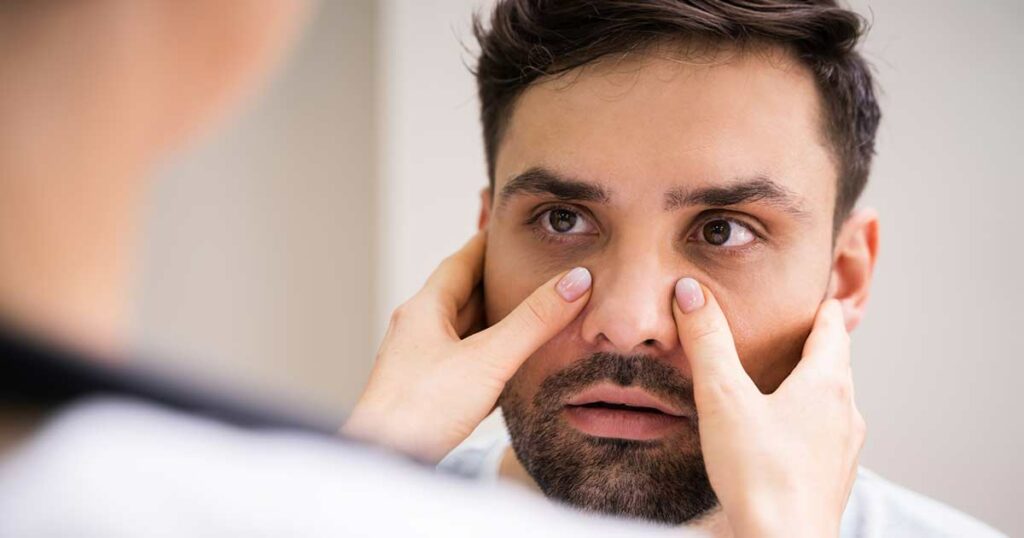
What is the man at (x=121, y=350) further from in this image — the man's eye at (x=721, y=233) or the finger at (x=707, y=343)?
the man's eye at (x=721, y=233)

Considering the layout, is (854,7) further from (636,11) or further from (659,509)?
(659,509)

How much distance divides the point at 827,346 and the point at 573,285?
377 mm

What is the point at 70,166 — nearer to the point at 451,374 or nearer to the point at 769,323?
the point at 451,374

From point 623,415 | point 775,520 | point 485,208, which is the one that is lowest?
point 775,520

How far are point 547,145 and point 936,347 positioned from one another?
849mm

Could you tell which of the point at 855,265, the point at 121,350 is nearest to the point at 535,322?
the point at 855,265

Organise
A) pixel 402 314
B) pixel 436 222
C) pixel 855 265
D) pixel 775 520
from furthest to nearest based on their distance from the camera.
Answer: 1. pixel 436 222
2. pixel 855 265
3. pixel 402 314
4. pixel 775 520

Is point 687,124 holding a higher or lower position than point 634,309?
higher

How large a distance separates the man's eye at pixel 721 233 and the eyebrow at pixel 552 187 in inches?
6.2

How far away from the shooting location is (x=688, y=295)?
1.21m

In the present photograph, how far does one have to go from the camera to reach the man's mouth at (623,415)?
4.16 feet

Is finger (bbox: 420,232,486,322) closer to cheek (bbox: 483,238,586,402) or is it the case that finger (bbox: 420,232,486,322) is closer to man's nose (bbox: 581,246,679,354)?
cheek (bbox: 483,238,586,402)

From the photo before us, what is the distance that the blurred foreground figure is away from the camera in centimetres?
36

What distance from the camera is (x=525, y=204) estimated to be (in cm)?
142
